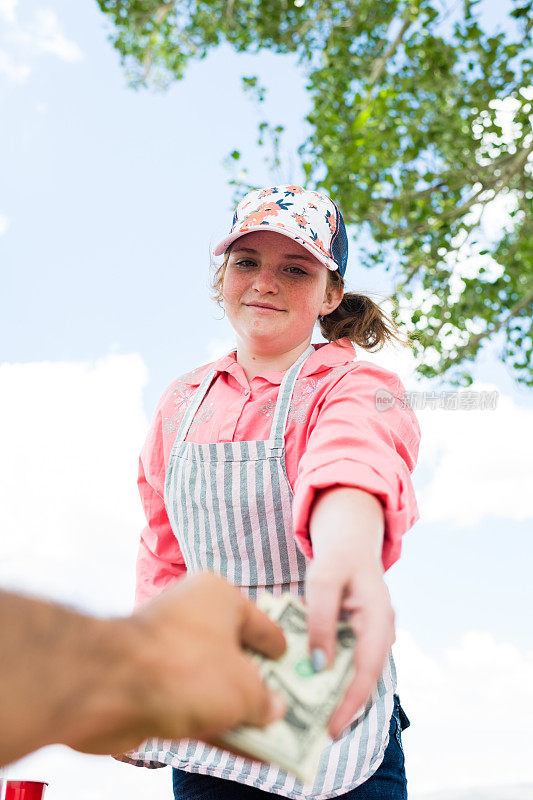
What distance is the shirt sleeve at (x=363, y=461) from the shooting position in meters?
0.88

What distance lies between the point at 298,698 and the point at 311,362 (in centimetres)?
95

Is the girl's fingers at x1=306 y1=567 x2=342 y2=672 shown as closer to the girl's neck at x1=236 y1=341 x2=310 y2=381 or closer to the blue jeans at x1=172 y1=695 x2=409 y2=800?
the blue jeans at x1=172 y1=695 x2=409 y2=800

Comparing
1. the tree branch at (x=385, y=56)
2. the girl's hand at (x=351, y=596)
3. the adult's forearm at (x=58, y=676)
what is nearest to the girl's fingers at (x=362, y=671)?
the girl's hand at (x=351, y=596)

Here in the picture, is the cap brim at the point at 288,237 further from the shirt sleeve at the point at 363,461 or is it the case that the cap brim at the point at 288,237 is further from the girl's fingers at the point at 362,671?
the girl's fingers at the point at 362,671

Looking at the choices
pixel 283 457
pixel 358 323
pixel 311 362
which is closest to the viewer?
pixel 283 457

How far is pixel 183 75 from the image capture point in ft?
20.6

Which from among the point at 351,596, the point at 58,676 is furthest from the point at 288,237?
the point at 58,676

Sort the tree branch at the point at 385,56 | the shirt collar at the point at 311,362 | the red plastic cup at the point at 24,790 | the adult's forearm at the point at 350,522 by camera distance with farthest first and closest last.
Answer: the tree branch at the point at 385,56 < the red plastic cup at the point at 24,790 < the shirt collar at the point at 311,362 < the adult's forearm at the point at 350,522

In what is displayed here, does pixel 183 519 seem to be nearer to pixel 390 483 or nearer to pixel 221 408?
pixel 221 408

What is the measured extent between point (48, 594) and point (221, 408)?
3.49 feet

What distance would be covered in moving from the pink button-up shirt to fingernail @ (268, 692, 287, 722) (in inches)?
10.0

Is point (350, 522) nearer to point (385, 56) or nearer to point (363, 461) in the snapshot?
point (363, 461)

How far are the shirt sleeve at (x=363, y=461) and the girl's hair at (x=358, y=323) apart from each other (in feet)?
1.82

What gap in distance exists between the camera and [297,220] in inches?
62.2
